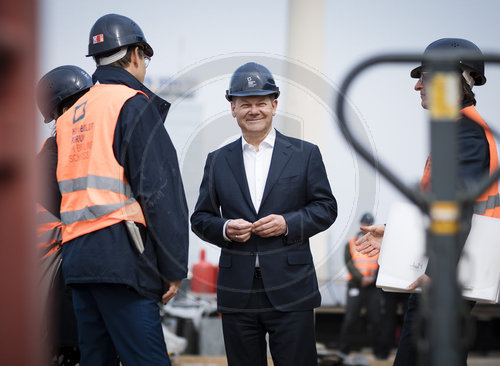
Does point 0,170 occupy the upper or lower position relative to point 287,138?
lower

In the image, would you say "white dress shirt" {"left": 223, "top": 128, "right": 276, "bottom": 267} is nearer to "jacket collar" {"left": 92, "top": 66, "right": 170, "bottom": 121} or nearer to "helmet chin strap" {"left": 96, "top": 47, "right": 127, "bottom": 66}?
"jacket collar" {"left": 92, "top": 66, "right": 170, "bottom": 121}

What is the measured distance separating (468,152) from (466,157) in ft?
0.07

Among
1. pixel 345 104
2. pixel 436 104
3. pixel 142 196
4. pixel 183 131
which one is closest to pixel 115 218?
pixel 142 196

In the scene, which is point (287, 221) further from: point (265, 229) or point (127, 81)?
point (127, 81)

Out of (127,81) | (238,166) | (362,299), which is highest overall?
(127,81)

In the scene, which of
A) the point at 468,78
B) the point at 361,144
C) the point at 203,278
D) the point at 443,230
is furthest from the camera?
the point at 203,278

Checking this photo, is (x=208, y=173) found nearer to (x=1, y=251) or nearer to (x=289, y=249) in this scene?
(x=289, y=249)

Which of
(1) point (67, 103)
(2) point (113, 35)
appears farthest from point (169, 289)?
(1) point (67, 103)

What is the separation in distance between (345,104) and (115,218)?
117 centimetres

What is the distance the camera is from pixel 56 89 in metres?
2.96

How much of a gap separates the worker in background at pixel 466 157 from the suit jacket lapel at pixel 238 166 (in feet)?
1.72

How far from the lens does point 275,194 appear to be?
2.60 metres

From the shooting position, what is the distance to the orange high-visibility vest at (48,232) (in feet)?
9.24

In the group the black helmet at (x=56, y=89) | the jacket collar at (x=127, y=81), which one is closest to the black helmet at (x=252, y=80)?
the jacket collar at (x=127, y=81)
